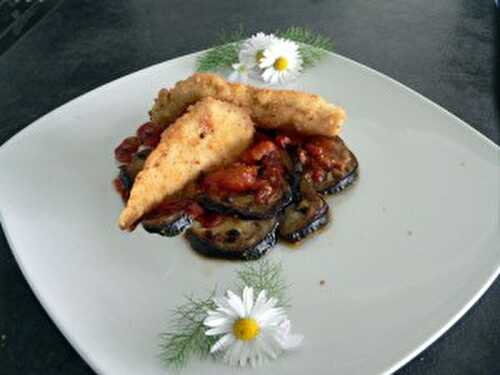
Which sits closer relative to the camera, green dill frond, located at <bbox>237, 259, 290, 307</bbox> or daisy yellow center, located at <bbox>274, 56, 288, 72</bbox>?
green dill frond, located at <bbox>237, 259, 290, 307</bbox>

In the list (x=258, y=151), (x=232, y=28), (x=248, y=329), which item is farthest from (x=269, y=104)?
(x=232, y=28)

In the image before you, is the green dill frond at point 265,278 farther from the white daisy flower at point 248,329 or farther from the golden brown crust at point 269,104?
the golden brown crust at point 269,104

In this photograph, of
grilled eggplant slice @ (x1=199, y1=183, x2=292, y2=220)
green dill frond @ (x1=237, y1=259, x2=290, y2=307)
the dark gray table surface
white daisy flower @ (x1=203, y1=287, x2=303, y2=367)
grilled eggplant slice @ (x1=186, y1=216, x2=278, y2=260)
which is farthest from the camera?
the dark gray table surface

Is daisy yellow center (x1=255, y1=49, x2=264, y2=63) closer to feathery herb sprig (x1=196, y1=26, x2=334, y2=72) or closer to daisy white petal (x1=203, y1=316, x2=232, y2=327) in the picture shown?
feathery herb sprig (x1=196, y1=26, x2=334, y2=72)

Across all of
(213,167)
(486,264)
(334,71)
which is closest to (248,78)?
(334,71)

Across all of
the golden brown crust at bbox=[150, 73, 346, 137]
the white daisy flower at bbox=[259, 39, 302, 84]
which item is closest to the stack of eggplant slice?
the golden brown crust at bbox=[150, 73, 346, 137]
